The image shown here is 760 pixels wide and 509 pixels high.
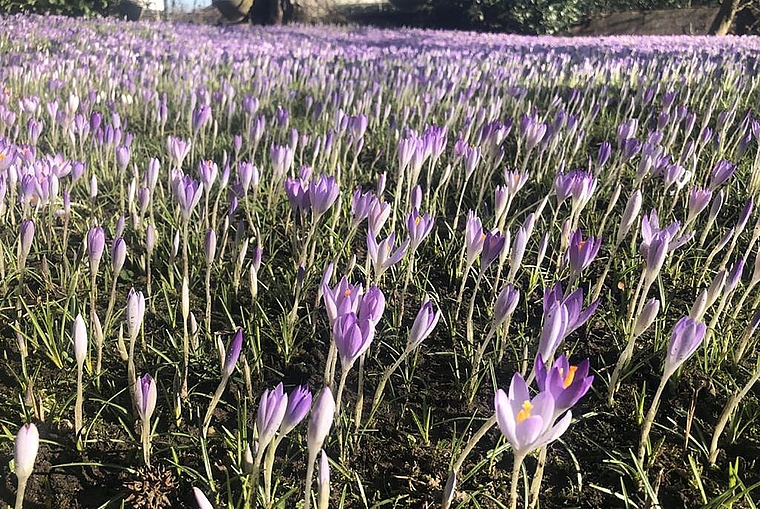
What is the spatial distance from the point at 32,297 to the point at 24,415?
70 cm

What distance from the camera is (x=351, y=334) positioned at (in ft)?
3.43

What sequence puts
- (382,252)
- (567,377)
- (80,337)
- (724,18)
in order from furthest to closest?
1. (724,18)
2. (382,252)
3. (80,337)
4. (567,377)

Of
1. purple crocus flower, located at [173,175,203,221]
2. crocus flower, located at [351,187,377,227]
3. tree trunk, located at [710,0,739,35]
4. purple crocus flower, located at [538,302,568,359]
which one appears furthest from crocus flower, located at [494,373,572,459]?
tree trunk, located at [710,0,739,35]

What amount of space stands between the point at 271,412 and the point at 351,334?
7.5 inches

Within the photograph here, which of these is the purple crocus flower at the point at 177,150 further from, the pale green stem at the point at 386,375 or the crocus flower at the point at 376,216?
the pale green stem at the point at 386,375

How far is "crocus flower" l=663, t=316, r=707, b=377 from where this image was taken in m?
1.10

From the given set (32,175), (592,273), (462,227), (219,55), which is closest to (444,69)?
(219,55)

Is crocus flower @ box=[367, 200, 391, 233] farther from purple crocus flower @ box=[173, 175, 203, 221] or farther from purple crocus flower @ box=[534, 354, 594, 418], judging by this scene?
purple crocus flower @ box=[534, 354, 594, 418]

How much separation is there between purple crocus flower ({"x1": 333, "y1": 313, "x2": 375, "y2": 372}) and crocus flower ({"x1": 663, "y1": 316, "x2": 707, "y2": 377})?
58cm

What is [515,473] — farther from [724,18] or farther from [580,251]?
[724,18]

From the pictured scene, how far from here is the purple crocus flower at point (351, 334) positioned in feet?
3.40

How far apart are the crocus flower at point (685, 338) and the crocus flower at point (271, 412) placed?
74 centimetres

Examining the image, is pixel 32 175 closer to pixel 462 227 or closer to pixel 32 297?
pixel 32 297

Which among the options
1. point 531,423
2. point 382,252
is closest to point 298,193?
point 382,252
